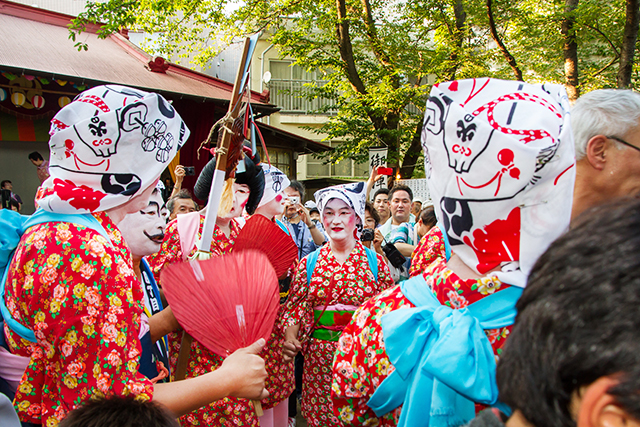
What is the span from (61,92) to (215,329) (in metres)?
7.38

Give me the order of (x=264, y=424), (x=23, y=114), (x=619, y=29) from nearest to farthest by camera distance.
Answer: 1. (x=264, y=424)
2. (x=23, y=114)
3. (x=619, y=29)

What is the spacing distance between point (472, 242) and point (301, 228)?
3951mm

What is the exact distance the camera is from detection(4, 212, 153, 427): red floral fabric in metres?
1.24

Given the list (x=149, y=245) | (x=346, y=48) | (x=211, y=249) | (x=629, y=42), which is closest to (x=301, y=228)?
(x=211, y=249)

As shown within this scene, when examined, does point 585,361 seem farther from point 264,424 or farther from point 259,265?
point 264,424

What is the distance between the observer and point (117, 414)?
3.71 ft

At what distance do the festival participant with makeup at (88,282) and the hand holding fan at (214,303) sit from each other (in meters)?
0.12

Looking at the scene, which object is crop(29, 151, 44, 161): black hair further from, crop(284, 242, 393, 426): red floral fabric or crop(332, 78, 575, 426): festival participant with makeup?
crop(332, 78, 575, 426): festival participant with makeup

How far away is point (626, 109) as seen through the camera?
1384 mm

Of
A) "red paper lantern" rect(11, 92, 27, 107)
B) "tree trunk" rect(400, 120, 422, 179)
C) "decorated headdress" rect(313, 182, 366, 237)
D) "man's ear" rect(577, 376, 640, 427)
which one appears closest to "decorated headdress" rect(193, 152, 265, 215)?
"decorated headdress" rect(313, 182, 366, 237)

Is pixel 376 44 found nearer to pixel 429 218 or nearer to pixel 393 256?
pixel 429 218

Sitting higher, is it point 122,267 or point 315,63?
point 315,63

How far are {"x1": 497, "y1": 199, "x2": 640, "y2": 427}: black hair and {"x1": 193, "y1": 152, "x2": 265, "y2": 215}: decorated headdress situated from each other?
2.32m

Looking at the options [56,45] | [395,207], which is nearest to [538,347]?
[395,207]
